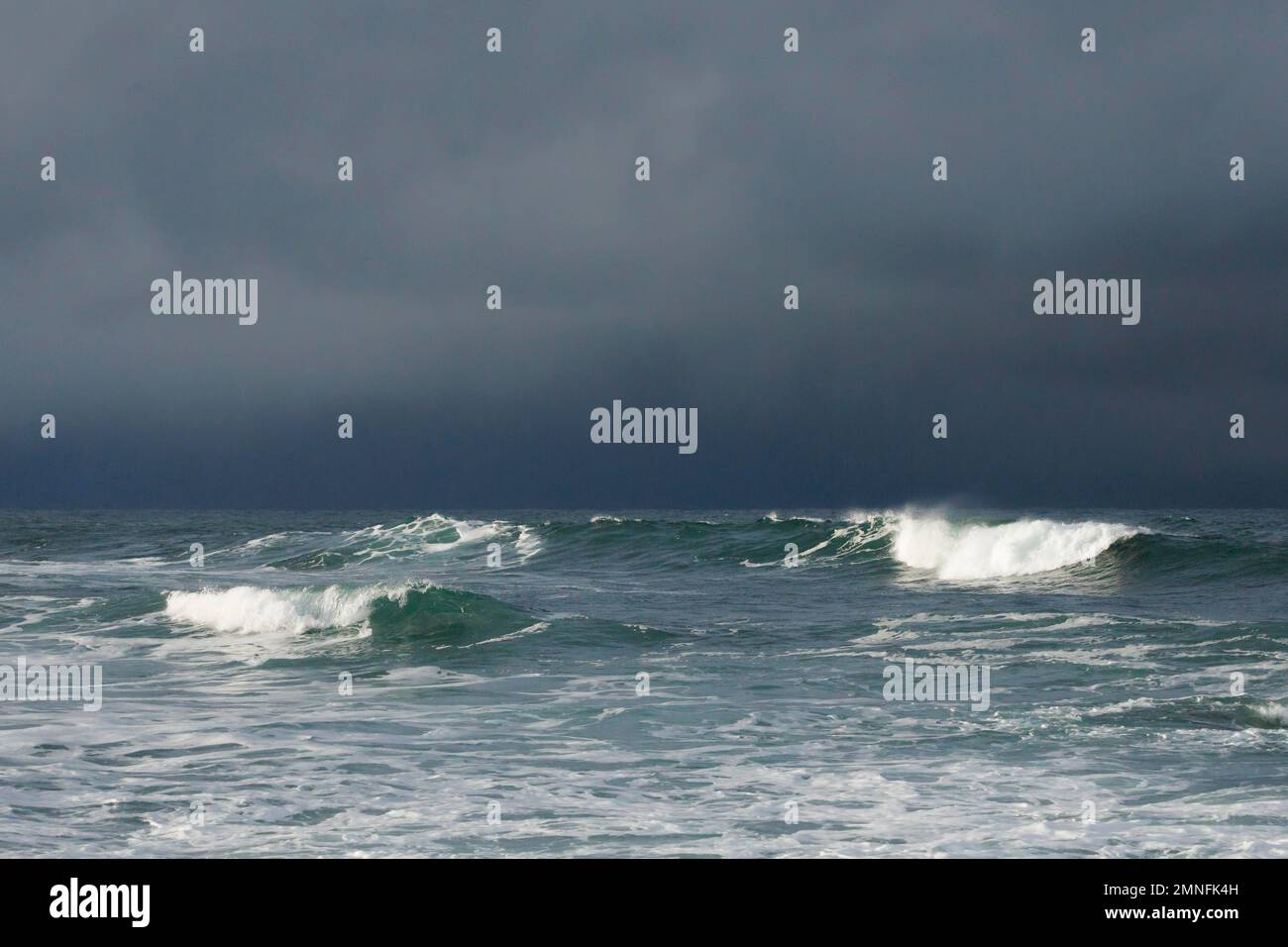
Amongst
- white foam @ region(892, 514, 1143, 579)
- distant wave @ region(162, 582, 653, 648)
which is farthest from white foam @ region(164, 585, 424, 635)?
white foam @ region(892, 514, 1143, 579)

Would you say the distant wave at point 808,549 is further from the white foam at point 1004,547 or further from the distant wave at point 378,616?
the distant wave at point 378,616

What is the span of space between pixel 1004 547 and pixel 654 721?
26.1m

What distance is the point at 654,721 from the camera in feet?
45.8

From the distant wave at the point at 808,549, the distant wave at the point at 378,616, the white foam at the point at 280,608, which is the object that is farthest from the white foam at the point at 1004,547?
the white foam at the point at 280,608

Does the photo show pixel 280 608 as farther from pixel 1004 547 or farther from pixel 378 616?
pixel 1004 547

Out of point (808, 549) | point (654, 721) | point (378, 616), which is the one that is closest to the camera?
point (654, 721)

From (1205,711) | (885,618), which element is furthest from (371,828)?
(885,618)

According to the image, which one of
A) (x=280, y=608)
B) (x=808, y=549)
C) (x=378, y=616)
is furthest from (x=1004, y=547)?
(x=280, y=608)

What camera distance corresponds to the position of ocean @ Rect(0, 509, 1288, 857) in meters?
9.35

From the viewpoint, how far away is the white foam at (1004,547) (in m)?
36.4

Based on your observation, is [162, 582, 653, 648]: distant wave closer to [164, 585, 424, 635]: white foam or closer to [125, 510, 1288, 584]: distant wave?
[164, 585, 424, 635]: white foam

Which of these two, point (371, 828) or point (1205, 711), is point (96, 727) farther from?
point (1205, 711)

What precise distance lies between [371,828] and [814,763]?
4.36m

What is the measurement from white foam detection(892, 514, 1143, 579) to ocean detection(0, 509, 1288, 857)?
4.56 metres
